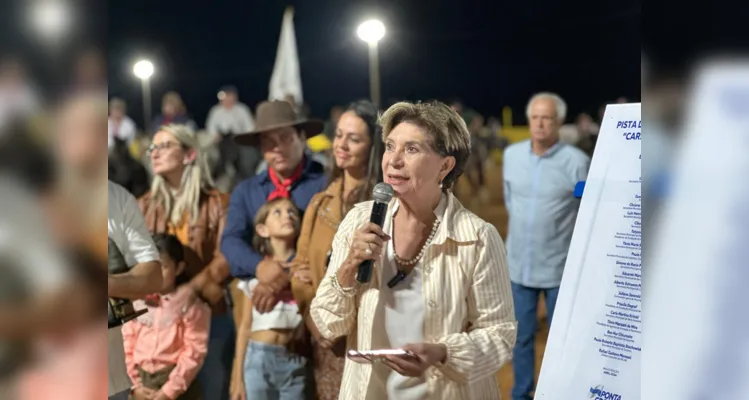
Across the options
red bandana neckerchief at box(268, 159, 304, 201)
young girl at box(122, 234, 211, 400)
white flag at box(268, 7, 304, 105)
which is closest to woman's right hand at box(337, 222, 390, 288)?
red bandana neckerchief at box(268, 159, 304, 201)

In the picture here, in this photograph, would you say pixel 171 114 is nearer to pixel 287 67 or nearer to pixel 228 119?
pixel 228 119

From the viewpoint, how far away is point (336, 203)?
250 cm

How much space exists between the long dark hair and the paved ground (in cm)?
28

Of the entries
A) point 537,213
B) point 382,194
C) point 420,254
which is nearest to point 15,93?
point 382,194

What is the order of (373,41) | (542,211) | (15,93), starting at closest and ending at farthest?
1. (15,93)
2. (373,41)
3. (542,211)

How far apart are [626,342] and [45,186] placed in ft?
4.90

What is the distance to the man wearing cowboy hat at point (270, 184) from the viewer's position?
2652 mm

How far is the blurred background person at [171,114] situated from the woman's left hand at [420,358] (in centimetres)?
129

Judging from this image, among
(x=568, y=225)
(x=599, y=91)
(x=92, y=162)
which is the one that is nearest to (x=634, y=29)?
(x=599, y=91)

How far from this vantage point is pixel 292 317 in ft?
8.71

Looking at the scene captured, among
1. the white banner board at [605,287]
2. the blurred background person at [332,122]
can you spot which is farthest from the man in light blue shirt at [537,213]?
the blurred background person at [332,122]

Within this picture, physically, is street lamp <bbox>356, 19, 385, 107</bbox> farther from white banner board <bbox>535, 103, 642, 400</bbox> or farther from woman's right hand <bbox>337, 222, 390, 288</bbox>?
white banner board <bbox>535, 103, 642, 400</bbox>

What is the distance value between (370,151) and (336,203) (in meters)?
0.21

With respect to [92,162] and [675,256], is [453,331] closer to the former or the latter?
[675,256]
